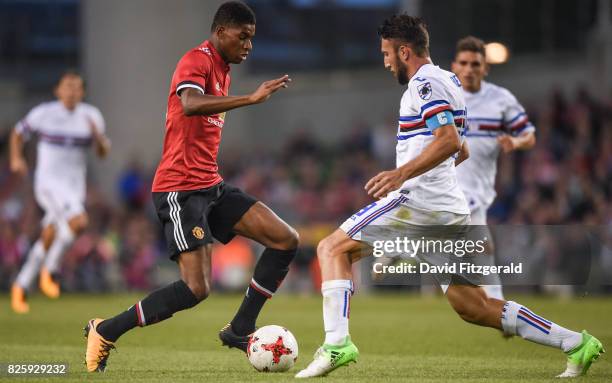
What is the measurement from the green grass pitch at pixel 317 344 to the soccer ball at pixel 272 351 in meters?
0.07

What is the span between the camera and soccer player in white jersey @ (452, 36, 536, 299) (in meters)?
10.4

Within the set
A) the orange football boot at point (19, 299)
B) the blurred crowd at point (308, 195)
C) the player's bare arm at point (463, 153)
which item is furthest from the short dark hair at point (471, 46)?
the blurred crowd at point (308, 195)

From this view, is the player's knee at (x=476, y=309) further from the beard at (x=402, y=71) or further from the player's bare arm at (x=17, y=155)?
the player's bare arm at (x=17, y=155)

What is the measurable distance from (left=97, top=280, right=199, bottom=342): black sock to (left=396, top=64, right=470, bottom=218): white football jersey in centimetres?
164

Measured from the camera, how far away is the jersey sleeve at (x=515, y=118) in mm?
10453

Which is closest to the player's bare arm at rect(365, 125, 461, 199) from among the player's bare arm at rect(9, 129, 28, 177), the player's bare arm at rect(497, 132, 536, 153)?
the player's bare arm at rect(497, 132, 536, 153)

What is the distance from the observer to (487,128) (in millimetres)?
10516

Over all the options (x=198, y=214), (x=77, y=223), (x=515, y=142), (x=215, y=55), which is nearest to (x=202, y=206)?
(x=198, y=214)

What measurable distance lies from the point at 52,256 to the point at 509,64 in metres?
11.6

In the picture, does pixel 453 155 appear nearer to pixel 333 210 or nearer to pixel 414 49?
pixel 414 49

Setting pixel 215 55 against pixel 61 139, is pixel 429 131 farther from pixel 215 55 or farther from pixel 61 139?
pixel 61 139

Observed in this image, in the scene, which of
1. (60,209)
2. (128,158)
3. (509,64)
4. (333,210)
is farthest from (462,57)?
(128,158)

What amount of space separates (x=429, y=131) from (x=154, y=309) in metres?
2.13

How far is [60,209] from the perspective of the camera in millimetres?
14078
